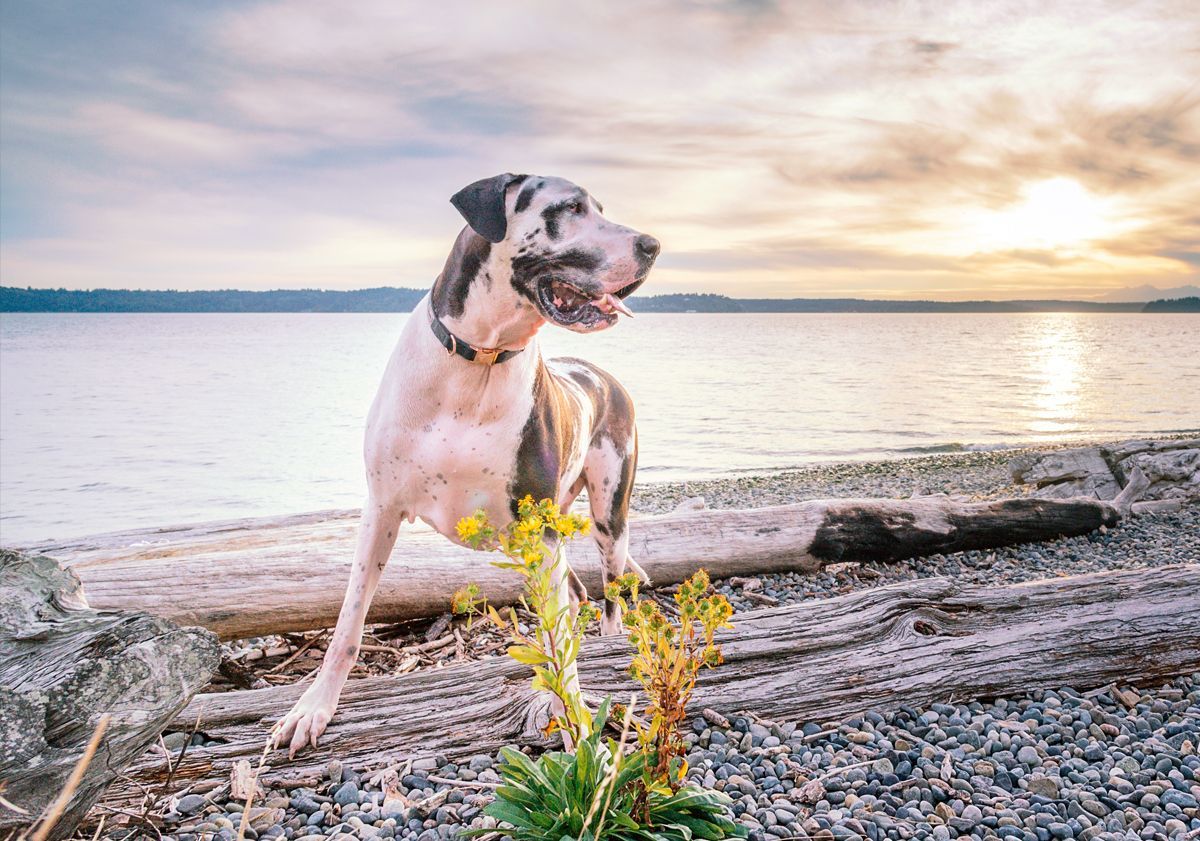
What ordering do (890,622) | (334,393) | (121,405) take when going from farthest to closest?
(334,393), (121,405), (890,622)

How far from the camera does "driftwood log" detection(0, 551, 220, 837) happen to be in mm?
2395

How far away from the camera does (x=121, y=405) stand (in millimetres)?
25500

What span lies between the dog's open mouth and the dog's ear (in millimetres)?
271

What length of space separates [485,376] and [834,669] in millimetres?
2120

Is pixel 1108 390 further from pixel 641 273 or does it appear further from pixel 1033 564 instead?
pixel 641 273

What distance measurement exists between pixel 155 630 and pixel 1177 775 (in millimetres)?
3660

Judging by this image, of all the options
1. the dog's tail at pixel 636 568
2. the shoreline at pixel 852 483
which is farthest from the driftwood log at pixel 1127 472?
the dog's tail at pixel 636 568

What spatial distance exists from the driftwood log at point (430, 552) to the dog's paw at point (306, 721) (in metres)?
1.44

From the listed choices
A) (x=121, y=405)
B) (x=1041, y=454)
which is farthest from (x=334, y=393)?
(x=1041, y=454)

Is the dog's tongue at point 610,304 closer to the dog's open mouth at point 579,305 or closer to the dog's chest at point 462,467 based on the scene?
the dog's open mouth at point 579,305

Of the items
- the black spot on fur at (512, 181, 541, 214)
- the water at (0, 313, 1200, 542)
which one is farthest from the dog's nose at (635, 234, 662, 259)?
the water at (0, 313, 1200, 542)

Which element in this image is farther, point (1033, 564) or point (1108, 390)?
point (1108, 390)

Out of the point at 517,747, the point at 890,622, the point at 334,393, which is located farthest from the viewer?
the point at 334,393

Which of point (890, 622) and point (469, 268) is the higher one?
point (469, 268)
